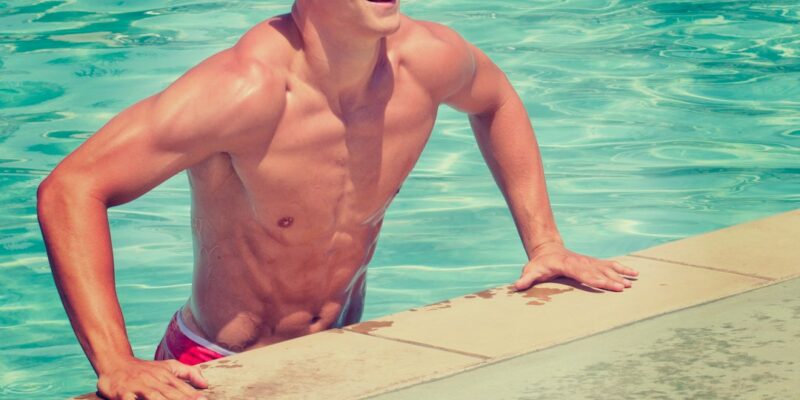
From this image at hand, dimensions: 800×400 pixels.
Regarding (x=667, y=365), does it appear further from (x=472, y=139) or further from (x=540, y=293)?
(x=472, y=139)

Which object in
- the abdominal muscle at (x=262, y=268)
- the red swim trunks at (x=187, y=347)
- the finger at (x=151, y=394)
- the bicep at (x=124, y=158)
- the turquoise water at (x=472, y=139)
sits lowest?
the turquoise water at (x=472, y=139)

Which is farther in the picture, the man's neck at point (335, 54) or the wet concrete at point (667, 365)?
the man's neck at point (335, 54)

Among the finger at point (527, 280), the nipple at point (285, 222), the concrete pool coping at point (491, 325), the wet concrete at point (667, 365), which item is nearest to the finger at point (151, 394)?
the concrete pool coping at point (491, 325)

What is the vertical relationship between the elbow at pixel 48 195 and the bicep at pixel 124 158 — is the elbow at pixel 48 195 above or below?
below

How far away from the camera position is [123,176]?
304cm

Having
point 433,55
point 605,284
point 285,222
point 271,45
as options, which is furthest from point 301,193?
point 605,284

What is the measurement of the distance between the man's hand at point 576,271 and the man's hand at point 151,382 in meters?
1.07

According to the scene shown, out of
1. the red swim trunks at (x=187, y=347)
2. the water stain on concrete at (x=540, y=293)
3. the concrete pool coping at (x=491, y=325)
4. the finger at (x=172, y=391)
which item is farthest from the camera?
the red swim trunks at (x=187, y=347)

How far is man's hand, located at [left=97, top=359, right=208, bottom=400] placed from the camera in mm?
2691

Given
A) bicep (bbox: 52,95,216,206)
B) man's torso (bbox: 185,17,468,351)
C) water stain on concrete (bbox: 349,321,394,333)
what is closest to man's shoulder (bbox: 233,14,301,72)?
man's torso (bbox: 185,17,468,351)

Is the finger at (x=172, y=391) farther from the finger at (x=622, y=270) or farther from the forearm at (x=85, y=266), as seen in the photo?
the finger at (x=622, y=270)

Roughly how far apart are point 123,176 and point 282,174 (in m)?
0.49

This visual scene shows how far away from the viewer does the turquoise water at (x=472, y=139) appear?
19.1 ft

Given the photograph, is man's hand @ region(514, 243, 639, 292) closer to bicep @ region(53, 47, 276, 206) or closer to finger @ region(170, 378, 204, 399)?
bicep @ region(53, 47, 276, 206)
